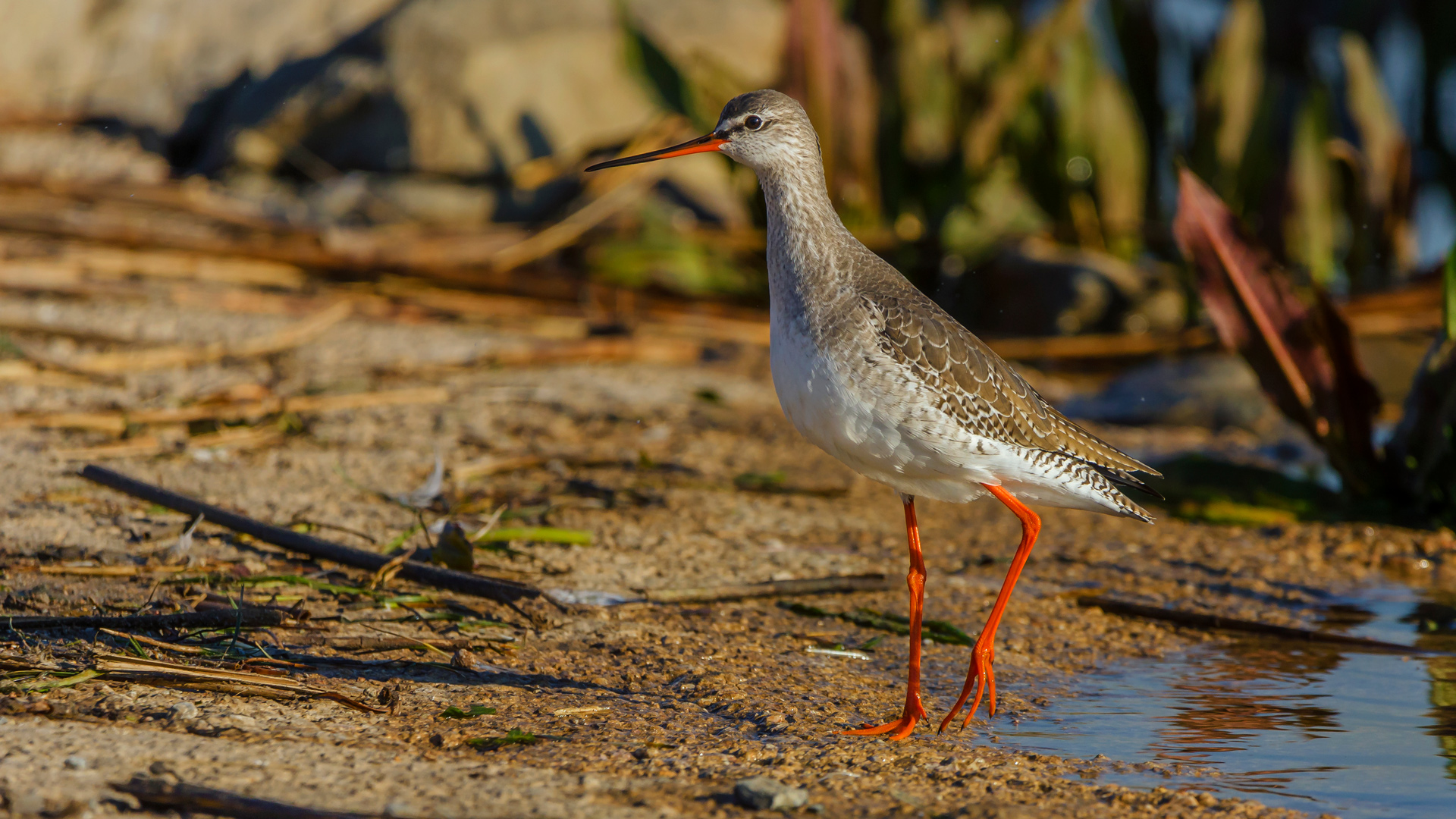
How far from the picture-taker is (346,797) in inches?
106

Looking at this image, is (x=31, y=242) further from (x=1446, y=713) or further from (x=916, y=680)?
(x=1446, y=713)

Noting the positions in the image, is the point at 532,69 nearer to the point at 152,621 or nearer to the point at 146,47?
the point at 146,47

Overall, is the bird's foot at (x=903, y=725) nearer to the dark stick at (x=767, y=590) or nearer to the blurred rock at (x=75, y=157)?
the dark stick at (x=767, y=590)

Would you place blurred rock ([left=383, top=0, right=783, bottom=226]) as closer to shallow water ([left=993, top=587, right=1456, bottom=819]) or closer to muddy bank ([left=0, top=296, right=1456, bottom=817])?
muddy bank ([left=0, top=296, right=1456, bottom=817])

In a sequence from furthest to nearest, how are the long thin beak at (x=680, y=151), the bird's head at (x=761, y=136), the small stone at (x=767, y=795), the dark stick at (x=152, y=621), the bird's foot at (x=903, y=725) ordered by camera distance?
the long thin beak at (x=680, y=151) < the bird's head at (x=761, y=136) < the dark stick at (x=152, y=621) < the bird's foot at (x=903, y=725) < the small stone at (x=767, y=795)

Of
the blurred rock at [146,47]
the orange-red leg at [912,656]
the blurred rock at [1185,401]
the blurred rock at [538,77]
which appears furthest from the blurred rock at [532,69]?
the orange-red leg at [912,656]

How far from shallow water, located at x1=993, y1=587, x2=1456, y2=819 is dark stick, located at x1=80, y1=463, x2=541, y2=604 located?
147 cm

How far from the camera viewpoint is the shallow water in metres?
3.21

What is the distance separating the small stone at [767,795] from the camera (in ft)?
9.16

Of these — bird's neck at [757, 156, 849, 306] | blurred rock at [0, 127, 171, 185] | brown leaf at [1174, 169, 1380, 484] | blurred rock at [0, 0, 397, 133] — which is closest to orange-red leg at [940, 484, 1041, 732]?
bird's neck at [757, 156, 849, 306]

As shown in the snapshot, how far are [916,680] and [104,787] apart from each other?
1922mm

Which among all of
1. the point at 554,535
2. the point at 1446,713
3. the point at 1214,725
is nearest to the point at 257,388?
the point at 554,535

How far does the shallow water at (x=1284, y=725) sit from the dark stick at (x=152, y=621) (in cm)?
203

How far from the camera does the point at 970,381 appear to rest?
3746 mm
